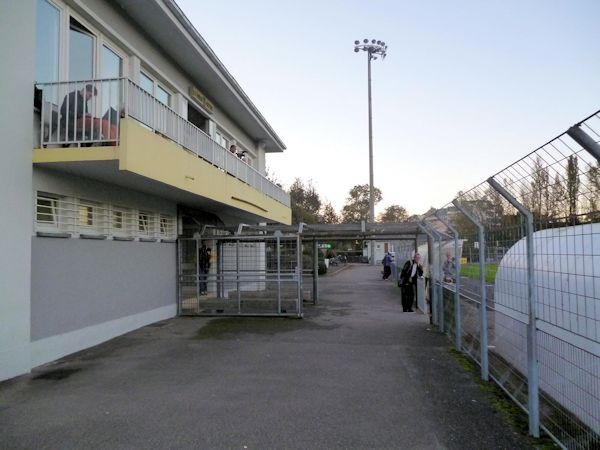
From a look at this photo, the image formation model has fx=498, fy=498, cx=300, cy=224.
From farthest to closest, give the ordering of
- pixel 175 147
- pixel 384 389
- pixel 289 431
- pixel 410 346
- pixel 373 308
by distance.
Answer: pixel 373 308 < pixel 175 147 < pixel 410 346 < pixel 384 389 < pixel 289 431

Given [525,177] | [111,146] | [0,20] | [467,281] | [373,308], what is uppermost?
[0,20]

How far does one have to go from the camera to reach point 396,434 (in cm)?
455

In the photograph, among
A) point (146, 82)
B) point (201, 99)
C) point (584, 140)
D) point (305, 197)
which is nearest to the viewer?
point (584, 140)

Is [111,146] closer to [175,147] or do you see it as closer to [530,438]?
[175,147]

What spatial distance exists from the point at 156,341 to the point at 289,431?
5228mm

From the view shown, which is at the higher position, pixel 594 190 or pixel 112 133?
pixel 112 133

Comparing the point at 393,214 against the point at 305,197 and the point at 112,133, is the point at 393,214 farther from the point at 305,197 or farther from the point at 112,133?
the point at 112,133

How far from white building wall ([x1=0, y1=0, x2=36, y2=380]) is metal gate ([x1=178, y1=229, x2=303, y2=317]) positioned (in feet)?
18.4

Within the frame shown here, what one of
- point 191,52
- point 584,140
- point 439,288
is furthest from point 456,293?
point 191,52

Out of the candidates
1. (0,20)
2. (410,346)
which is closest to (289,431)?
(410,346)

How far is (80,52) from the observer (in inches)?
355

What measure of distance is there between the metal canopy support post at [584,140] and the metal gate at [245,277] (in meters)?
9.14

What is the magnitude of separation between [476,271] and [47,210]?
255 inches

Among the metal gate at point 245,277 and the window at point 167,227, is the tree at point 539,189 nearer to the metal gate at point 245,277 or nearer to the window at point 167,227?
the metal gate at point 245,277
